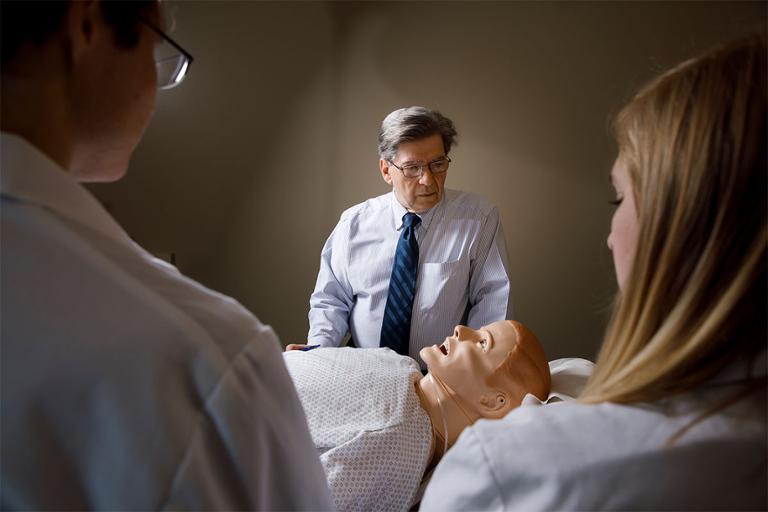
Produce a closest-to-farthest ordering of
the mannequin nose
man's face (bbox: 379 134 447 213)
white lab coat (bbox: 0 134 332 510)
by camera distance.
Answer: white lab coat (bbox: 0 134 332 510), the mannequin nose, man's face (bbox: 379 134 447 213)

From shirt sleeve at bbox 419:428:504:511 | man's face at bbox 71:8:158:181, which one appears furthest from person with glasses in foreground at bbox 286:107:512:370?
man's face at bbox 71:8:158:181

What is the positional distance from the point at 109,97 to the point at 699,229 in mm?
723

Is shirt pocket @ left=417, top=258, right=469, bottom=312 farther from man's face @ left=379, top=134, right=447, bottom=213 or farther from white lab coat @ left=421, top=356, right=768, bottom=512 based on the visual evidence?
white lab coat @ left=421, top=356, right=768, bottom=512

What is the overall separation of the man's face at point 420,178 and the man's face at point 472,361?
818 mm

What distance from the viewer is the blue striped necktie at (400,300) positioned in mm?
2334

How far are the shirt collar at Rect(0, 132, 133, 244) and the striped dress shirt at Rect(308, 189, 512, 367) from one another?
1.80 m

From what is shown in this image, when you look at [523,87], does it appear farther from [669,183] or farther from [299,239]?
[669,183]

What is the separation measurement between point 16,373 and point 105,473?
132 mm

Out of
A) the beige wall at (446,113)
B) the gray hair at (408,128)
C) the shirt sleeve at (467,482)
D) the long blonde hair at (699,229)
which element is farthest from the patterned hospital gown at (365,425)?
the beige wall at (446,113)

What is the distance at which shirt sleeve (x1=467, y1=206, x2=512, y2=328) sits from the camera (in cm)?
238

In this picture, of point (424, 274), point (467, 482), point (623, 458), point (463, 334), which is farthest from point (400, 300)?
point (623, 458)

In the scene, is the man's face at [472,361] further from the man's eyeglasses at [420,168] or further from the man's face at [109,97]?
the man's face at [109,97]

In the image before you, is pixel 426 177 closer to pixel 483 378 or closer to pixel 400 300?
pixel 400 300

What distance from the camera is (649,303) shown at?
72 cm
